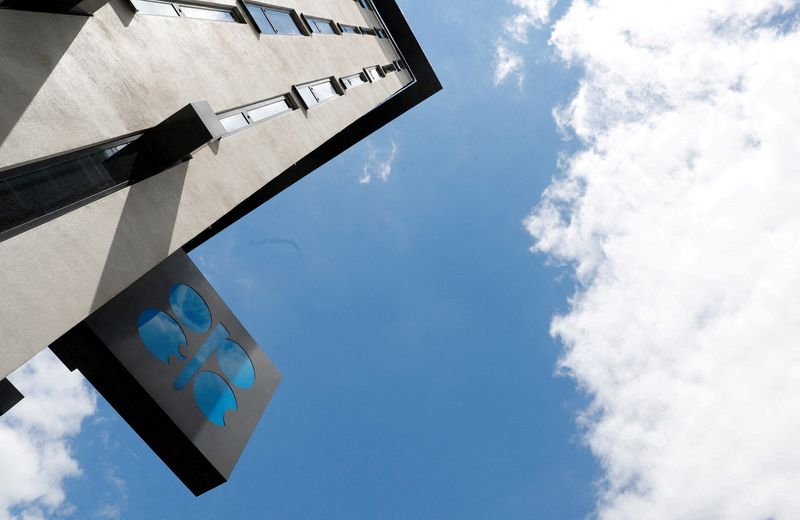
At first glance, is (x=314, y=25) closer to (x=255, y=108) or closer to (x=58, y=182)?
(x=255, y=108)

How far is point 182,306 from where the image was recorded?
14922 mm

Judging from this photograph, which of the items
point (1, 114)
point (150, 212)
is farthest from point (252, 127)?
point (1, 114)

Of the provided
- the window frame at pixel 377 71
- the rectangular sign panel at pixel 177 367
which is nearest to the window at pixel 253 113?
the rectangular sign panel at pixel 177 367

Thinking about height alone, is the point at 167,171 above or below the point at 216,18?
below

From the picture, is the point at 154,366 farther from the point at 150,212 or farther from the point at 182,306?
the point at 150,212

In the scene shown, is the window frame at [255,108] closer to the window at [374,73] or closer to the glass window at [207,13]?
the glass window at [207,13]

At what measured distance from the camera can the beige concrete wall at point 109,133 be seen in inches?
211

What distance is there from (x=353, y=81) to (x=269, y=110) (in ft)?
31.9

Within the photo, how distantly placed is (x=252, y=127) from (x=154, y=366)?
23.6 ft

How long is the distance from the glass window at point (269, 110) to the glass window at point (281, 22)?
2.45m

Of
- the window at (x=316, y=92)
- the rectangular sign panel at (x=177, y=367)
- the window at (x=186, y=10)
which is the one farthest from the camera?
the window at (x=316, y=92)

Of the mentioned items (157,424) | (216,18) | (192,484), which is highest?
(216,18)

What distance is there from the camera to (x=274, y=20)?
14180mm

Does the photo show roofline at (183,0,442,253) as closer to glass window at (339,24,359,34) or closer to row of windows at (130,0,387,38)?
glass window at (339,24,359,34)
